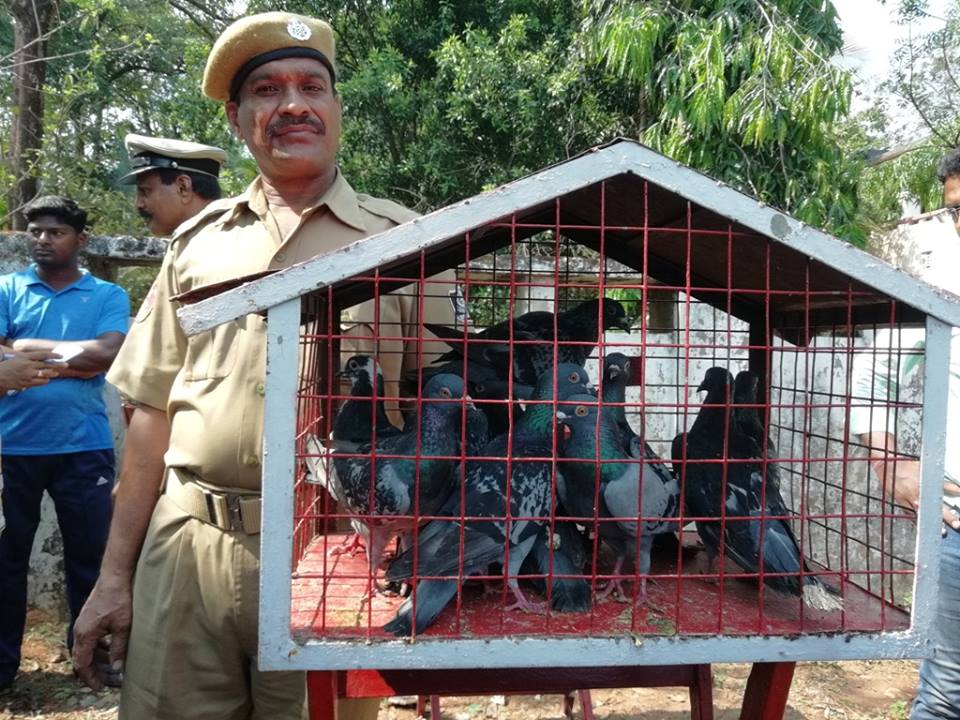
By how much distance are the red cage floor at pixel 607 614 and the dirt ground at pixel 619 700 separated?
2.66 metres

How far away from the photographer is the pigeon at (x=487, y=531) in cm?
154

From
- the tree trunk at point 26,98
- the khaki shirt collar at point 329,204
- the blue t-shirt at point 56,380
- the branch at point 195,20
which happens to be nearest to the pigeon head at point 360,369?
the khaki shirt collar at point 329,204

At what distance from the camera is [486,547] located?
63.1 inches

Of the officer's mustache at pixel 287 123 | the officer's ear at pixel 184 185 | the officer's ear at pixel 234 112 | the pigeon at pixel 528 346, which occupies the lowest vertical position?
Result: the pigeon at pixel 528 346

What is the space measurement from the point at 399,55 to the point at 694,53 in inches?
135

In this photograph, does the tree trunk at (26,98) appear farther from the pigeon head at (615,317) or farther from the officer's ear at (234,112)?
the pigeon head at (615,317)

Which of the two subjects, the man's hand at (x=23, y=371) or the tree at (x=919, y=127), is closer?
the man's hand at (x=23, y=371)

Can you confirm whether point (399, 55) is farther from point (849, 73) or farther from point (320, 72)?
point (320, 72)

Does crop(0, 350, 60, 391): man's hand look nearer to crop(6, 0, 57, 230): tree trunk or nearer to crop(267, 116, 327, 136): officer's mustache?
crop(267, 116, 327, 136): officer's mustache

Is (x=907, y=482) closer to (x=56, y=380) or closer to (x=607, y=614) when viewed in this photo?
(x=607, y=614)

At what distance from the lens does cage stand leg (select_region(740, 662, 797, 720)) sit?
171 cm

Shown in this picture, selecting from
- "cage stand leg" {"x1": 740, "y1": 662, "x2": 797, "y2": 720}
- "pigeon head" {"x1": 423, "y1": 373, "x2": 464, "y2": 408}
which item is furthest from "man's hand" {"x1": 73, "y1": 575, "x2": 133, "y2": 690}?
"cage stand leg" {"x1": 740, "y1": 662, "x2": 797, "y2": 720}

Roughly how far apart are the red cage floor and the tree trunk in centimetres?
641

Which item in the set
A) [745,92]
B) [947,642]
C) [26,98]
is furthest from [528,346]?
[26,98]
